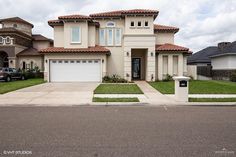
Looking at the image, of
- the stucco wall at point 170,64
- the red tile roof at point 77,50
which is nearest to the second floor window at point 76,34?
the red tile roof at point 77,50

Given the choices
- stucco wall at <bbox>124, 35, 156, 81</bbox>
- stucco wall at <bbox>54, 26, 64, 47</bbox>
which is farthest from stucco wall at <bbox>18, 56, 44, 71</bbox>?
stucco wall at <bbox>124, 35, 156, 81</bbox>

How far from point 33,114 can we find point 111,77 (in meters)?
17.0

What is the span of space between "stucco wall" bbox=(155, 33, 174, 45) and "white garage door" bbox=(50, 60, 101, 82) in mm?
7832

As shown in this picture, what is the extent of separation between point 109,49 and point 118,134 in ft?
70.1

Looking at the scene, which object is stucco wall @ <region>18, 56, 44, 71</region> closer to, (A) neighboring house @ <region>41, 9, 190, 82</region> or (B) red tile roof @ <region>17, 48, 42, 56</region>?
(B) red tile roof @ <region>17, 48, 42, 56</region>

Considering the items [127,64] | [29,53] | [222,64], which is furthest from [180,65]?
[29,53]

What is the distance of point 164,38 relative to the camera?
2842cm

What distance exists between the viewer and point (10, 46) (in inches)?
1372

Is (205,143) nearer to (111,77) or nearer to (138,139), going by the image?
(138,139)

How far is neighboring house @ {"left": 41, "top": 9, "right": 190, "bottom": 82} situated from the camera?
25219mm

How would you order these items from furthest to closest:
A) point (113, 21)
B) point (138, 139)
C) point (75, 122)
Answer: point (113, 21) → point (75, 122) → point (138, 139)

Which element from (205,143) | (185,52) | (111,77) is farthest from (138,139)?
(185,52)

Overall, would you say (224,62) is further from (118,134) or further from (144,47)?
(118,134)

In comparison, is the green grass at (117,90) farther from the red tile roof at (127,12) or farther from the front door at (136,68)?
the red tile roof at (127,12)
